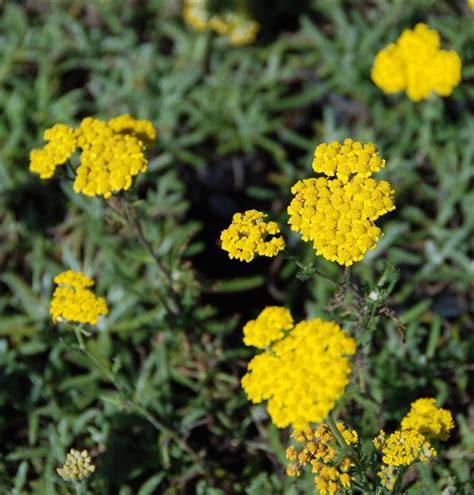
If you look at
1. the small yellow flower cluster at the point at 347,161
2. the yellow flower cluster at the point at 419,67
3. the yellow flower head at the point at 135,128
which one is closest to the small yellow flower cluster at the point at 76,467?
the yellow flower head at the point at 135,128

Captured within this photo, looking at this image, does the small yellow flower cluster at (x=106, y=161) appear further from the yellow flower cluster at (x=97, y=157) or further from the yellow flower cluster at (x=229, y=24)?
the yellow flower cluster at (x=229, y=24)

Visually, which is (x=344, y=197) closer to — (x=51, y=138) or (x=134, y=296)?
(x=51, y=138)

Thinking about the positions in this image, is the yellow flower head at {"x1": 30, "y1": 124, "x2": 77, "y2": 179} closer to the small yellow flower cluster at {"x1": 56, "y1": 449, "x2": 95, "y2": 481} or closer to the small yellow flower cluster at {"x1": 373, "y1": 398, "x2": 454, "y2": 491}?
the small yellow flower cluster at {"x1": 56, "y1": 449, "x2": 95, "y2": 481}

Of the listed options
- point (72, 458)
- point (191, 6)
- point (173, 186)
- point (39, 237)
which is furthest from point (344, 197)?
point (191, 6)

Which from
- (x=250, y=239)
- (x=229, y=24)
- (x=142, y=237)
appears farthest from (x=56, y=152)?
(x=229, y=24)

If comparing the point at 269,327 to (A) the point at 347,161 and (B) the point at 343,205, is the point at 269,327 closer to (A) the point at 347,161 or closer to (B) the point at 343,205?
(B) the point at 343,205
